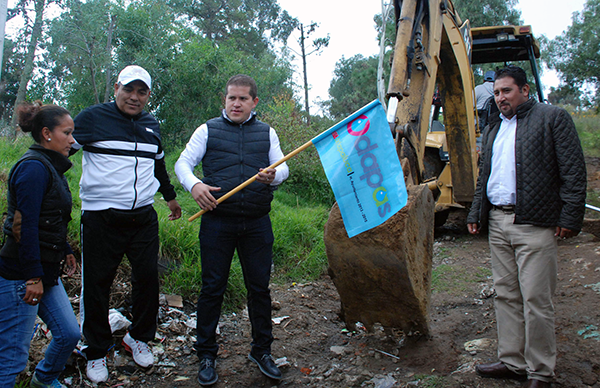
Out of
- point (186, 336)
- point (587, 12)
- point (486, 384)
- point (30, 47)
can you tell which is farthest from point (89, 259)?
→ point (587, 12)

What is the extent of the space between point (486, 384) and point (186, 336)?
2.29 meters

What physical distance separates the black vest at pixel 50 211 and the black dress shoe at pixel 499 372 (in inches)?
103

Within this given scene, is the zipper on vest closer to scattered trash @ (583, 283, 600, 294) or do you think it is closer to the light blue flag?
the light blue flag

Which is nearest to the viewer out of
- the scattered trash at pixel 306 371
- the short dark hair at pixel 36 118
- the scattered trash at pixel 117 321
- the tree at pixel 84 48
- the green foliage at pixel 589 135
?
the short dark hair at pixel 36 118

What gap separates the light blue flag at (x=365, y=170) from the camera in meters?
2.58

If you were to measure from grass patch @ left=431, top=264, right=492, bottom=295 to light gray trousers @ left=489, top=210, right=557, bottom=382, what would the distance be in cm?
211

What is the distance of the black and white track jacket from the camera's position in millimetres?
2852

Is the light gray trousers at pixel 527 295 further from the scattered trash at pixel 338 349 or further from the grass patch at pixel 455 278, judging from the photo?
the grass patch at pixel 455 278

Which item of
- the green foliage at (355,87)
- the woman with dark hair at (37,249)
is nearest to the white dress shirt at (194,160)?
the woman with dark hair at (37,249)

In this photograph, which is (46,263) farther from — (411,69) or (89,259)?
(411,69)

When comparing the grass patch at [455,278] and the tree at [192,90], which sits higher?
the tree at [192,90]

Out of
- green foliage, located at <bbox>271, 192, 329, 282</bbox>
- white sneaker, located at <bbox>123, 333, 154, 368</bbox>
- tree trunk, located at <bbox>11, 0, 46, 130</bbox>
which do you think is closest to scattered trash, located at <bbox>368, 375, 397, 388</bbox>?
white sneaker, located at <bbox>123, 333, 154, 368</bbox>

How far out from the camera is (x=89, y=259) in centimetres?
290

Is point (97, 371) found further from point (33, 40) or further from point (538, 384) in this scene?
point (33, 40)
